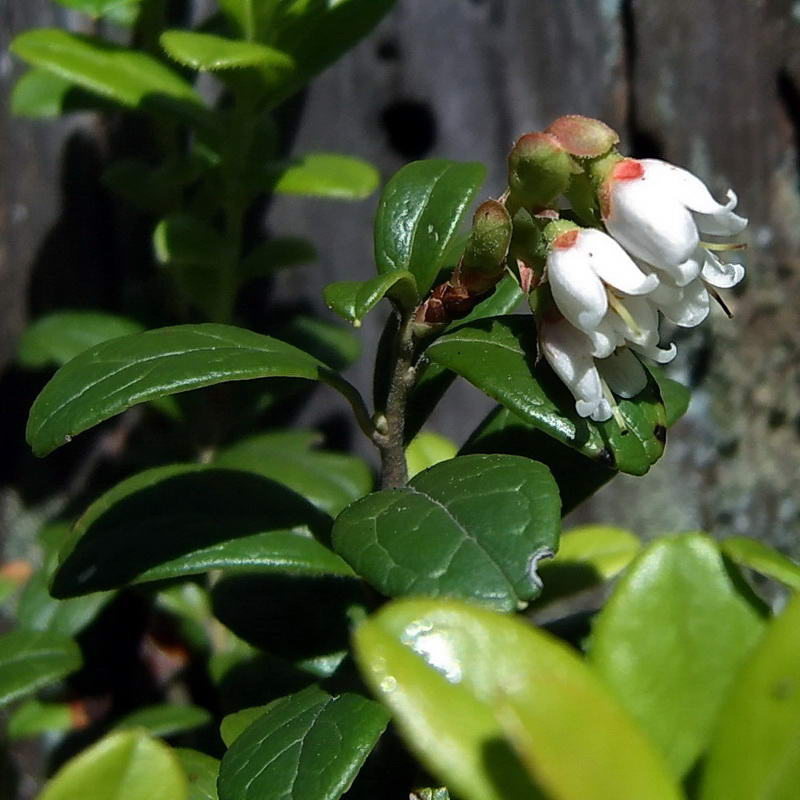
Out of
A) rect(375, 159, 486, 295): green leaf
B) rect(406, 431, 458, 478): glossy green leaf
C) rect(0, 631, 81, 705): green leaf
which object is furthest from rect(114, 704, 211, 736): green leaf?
rect(375, 159, 486, 295): green leaf

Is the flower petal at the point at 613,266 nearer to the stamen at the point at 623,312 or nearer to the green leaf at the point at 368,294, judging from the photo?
Result: the stamen at the point at 623,312

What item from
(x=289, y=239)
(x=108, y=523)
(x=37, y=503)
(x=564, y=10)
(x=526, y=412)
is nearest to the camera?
(x=526, y=412)

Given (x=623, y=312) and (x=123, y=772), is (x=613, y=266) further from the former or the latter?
(x=123, y=772)

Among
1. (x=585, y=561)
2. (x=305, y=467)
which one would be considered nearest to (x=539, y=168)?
(x=585, y=561)

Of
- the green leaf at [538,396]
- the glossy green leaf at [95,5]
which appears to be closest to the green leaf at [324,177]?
the glossy green leaf at [95,5]

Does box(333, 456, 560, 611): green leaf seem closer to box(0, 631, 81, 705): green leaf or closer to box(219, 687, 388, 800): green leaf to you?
box(219, 687, 388, 800): green leaf

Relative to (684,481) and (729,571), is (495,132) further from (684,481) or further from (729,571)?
(729,571)

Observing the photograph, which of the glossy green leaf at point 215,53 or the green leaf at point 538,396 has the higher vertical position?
the glossy green leaf at point 215,53

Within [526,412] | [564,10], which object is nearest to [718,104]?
[564,10]
